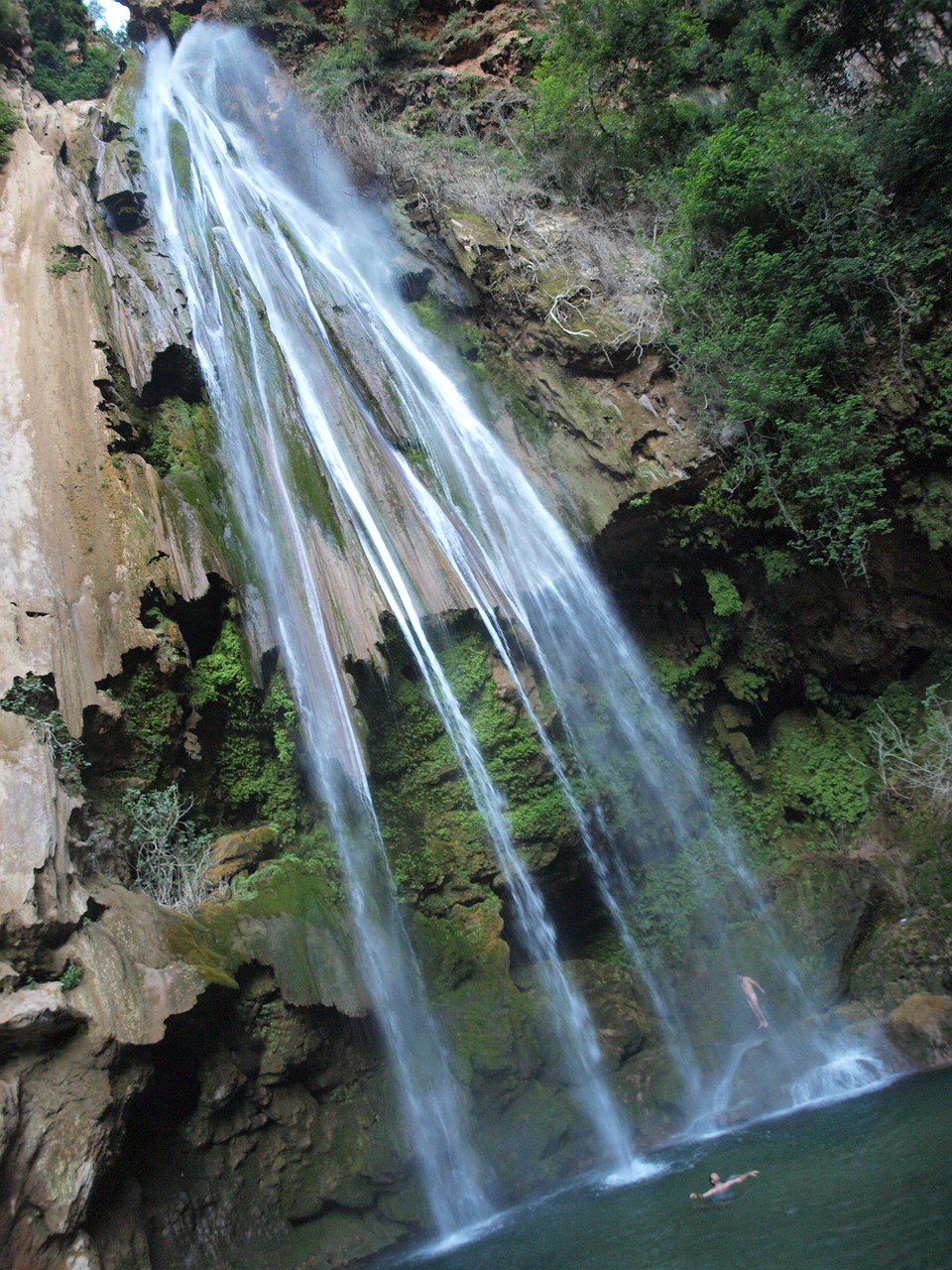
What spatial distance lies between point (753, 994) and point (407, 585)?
22.8ft

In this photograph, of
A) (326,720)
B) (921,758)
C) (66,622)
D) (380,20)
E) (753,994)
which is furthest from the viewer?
(380,20)

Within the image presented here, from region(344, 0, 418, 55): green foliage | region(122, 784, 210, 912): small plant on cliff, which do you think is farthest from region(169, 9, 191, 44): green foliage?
region(122, 784, 210, 912): small plant on cliff

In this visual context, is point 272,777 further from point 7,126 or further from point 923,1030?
point 7,126

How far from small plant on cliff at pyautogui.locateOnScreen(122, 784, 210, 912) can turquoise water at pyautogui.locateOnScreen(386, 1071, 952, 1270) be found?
3.81 meters

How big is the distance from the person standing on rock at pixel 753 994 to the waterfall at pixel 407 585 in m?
0.35

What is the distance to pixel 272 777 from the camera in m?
8.68

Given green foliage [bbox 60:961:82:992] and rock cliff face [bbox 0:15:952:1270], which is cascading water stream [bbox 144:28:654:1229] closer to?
rock cliff face [bbox 0:15:952:1270]

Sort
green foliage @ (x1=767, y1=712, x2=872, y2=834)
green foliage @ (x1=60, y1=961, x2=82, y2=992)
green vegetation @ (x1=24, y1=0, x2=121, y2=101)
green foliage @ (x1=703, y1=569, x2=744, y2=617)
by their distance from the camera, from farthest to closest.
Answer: green vegetation @ (x1=24, y1=0, x2=121, y2=101) → green foliage @ (x1=767, y1=712, x2=872, y2=834) → green foliage @ (x1=703, y1=569, x2=744, y2=617) → green foliage @ (x1=60, y1=961, x2=82, y2=992)

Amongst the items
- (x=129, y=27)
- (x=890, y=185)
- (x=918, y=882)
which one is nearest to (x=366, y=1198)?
(x=918, y=882)

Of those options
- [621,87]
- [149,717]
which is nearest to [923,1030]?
[149,717]

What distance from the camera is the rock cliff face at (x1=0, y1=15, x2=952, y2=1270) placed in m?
6.04

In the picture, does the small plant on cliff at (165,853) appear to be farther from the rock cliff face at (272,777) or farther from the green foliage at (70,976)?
the green foliage at (70,976)

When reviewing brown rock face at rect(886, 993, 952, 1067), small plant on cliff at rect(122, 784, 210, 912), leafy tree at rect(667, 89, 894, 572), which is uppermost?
leafy tree at rect(667, 89, 894, 572)

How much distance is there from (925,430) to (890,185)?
3548 millimetres
